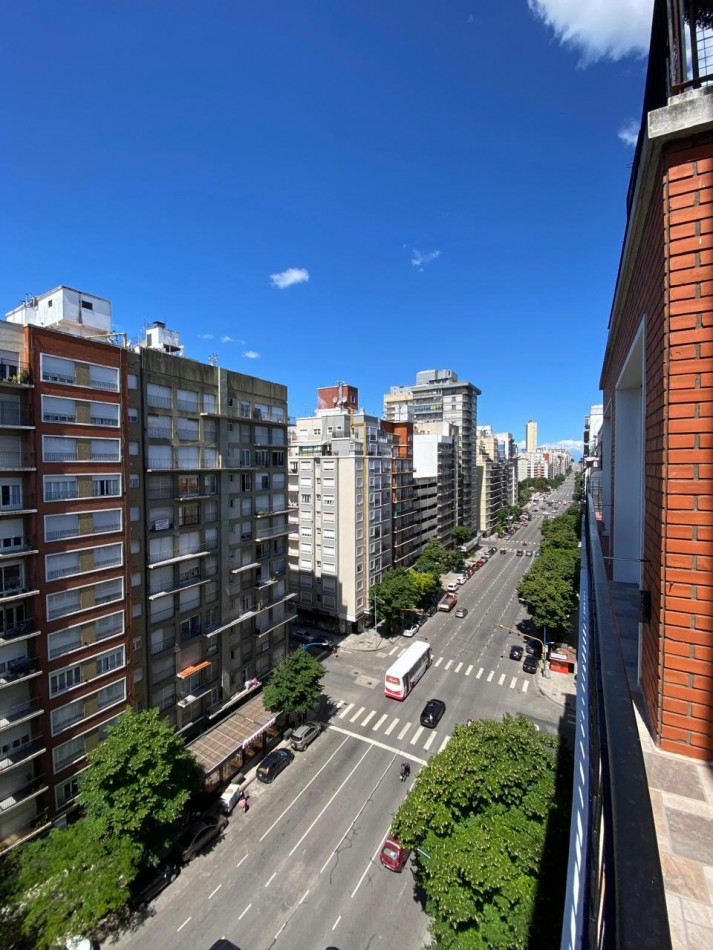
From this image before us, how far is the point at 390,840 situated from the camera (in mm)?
21969

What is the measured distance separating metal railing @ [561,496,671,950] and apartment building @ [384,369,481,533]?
79244mm

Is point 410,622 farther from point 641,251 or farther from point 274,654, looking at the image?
point 641,251

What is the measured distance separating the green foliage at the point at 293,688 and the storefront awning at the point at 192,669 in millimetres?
4779

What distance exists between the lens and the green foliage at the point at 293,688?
96.0ft

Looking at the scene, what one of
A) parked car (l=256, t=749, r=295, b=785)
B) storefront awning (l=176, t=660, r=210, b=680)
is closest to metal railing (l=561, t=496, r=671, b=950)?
storefront awning (l=176, t=660, r=210, b=680)

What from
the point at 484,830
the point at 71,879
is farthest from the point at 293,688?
the point at 484,830

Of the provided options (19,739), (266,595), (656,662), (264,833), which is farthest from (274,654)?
(656,662)

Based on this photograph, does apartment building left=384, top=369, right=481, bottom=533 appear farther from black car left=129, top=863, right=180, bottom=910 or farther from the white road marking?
black car left=129, top=863, right=180, bottom=910

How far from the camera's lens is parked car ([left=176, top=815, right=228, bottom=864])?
2220 centimetres

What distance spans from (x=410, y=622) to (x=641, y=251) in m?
48.7

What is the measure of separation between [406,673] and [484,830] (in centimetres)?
2045

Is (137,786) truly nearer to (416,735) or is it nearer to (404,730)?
(404,730)

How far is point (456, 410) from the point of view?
339 feet

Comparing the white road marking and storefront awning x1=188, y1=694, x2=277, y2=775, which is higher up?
storefront awning x1=188, y1=694, x2=277, y2=775
